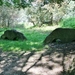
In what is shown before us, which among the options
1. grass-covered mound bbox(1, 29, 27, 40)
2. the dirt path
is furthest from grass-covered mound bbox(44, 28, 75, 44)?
grass-covered mound bbox(1, 29, 27, 40)

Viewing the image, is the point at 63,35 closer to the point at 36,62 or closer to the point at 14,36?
the point at 36,62

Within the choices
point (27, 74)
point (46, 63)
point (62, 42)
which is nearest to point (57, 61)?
point (46, 63)

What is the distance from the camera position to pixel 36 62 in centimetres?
718

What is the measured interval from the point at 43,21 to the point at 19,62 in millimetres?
26761

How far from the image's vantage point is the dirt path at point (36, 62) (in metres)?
6.24

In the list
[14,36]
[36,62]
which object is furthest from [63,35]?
[14,36]

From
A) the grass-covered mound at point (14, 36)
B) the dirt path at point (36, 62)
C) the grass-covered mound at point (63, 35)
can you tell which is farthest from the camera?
the grass-covered mound at point (14, 36)

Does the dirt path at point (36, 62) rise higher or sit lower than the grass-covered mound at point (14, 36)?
higher

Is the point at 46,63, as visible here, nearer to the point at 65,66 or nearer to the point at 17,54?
the point at 65,66

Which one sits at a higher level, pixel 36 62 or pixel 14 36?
pixel 36 62

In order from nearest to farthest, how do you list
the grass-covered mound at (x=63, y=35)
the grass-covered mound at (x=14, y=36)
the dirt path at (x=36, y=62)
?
the dirt path at (x=36, y=62) < the grass-covered mound at (x=63, y=35) < the grass-covered mound at (x=14, y=36)

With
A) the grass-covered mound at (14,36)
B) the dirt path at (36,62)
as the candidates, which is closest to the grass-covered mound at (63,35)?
the dirt path at (36,62)

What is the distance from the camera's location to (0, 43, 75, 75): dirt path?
20.5ft

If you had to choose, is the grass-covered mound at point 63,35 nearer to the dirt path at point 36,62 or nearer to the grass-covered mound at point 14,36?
the dirt path at point 36,62
